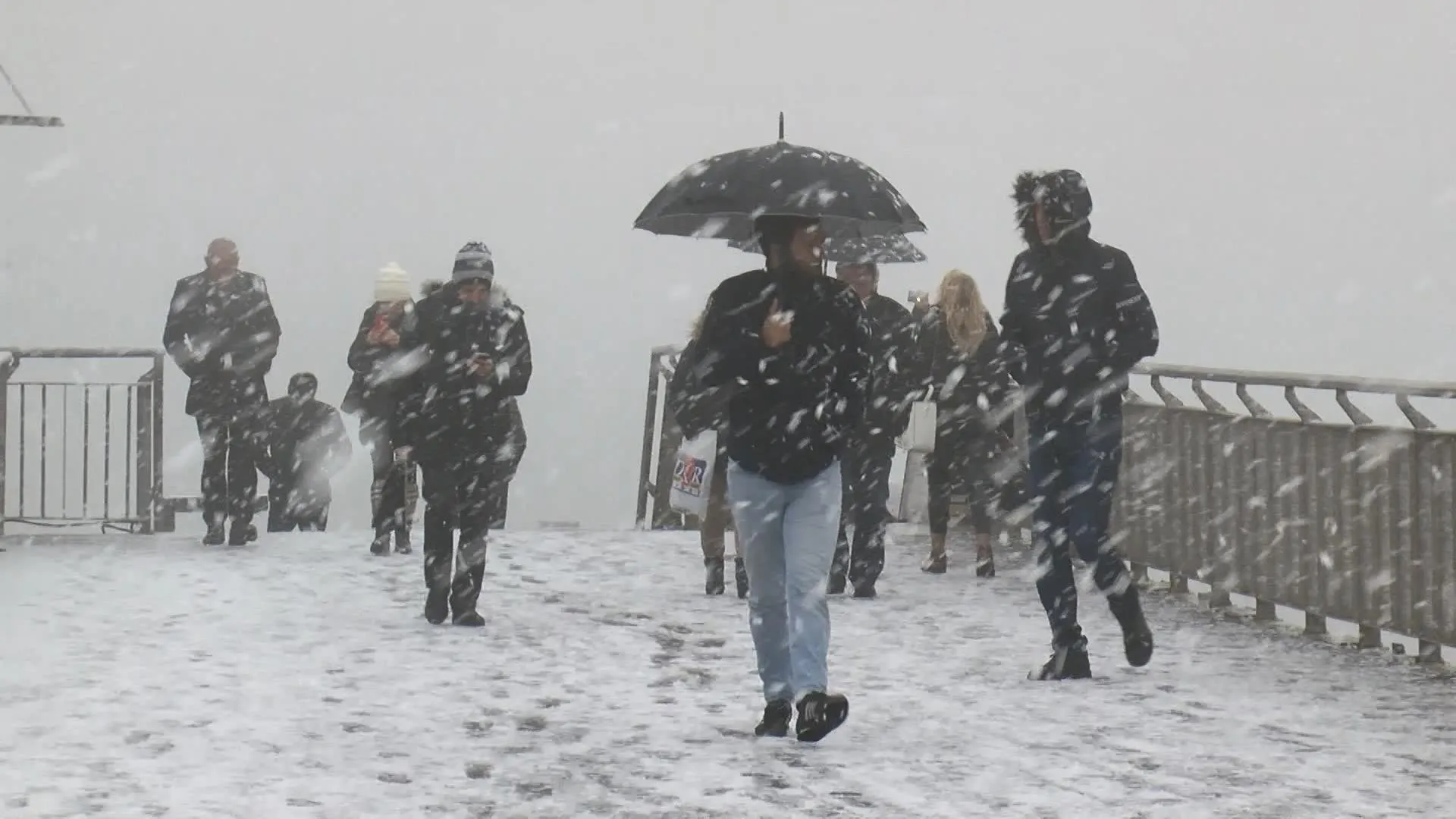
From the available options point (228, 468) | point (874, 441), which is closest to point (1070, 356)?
point (874, 441)

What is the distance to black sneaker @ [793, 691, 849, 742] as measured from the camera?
Answer: 641 centimetres

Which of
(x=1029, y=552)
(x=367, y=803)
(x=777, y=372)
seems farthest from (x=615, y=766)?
(x=1029, y=552)

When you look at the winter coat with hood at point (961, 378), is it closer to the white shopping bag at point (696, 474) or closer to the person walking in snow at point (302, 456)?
the white shopping bag at point (696, 474)

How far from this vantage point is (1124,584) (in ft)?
25.6

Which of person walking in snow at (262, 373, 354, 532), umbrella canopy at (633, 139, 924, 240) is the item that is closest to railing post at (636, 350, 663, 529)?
person walking in snow at (262, 373, 354, 532)

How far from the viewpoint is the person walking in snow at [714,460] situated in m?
8.02

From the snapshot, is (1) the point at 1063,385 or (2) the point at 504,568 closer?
(1) the point at 1063,385

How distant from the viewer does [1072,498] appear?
7695 mm

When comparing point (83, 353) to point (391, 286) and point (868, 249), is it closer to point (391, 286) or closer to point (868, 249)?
point (391, 286)

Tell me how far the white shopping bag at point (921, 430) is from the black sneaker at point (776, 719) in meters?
4.54

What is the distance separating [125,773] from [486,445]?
3444 millimetres

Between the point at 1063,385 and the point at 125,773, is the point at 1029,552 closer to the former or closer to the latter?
the point at 1063,385

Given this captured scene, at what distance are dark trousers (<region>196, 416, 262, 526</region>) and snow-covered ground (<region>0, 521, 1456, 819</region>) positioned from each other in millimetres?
2044

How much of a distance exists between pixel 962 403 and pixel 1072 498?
3.91 m
